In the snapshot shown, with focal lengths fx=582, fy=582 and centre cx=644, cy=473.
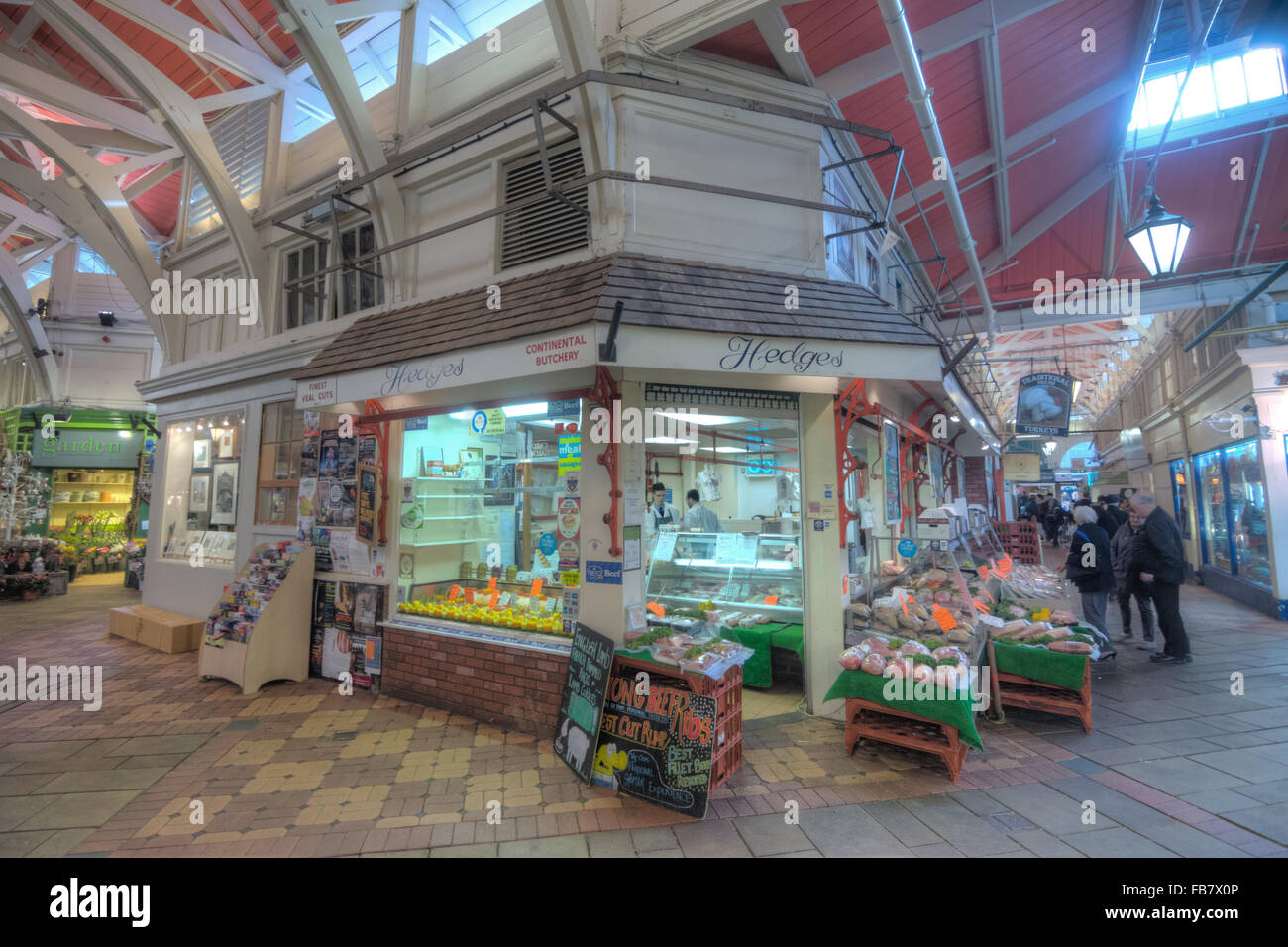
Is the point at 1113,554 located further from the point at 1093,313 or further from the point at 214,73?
the point at 214,73

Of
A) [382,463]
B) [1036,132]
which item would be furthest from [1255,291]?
[382,463]

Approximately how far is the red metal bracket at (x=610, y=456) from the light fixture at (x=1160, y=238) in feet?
17.6

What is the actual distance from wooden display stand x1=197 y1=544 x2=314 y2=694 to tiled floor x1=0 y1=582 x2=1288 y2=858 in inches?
15.1

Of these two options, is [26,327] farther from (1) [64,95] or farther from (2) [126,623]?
(2) [126,623]

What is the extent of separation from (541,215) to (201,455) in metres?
7.97

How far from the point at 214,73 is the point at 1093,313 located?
16.4 m

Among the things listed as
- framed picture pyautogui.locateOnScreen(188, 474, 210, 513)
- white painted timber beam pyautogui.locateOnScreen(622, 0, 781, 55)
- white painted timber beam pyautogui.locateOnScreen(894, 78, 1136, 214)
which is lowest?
framed picture pyautogui.locateOnScreen(188, 474, 210, 513)

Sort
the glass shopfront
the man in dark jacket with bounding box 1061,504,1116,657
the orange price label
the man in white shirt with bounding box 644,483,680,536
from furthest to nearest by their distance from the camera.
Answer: the glass shopfront
the man in dark jacket with bounding box 1061,504,1116,657
the man in white shirt with bounding box 644,483,680,536
the orange price label

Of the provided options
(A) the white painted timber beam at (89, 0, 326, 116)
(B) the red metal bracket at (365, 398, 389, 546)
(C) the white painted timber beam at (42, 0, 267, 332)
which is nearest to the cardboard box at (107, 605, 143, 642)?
(C) the white painted timber beam at (42, 0, 267, 332)

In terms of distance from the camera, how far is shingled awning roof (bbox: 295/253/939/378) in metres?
4.65

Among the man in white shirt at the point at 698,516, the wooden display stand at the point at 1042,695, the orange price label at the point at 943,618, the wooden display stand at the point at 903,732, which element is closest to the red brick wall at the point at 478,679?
the wooden display stand at the point at 903,732

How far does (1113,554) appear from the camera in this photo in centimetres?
970

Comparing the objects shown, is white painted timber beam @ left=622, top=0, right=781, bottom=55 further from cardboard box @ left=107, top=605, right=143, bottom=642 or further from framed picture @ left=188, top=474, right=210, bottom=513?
cardboard box @ left=107, top=605, right=143, bottom=642
